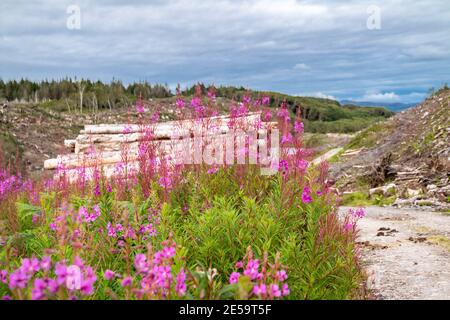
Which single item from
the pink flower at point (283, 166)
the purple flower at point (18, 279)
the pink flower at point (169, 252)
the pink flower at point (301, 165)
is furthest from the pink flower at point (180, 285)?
the pink flower at point (301, 165)

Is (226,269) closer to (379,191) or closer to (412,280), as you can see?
(412,280)

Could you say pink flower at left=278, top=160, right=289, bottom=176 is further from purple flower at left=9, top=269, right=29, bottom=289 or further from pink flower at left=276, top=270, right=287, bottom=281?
purple flower at left=9, top=269, right=29, bottom=289

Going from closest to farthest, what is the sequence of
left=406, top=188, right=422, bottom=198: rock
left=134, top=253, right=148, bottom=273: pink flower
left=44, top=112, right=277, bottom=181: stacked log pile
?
left=134, top=253, right=148, bottom=273: pink flower
left=44, top=112, right=277, bottom=181: stacked log pile
left=406, top=188, right=422, bottom=198: rock

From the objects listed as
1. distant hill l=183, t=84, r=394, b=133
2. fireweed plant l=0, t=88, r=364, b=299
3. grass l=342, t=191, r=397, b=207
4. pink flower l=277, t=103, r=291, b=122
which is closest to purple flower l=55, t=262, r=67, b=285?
fireweed plant l=0, t=88, r=364, b=299

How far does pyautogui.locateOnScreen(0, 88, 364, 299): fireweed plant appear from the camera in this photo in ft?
8.88

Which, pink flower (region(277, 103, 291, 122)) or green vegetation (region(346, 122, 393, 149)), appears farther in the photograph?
green vegetation (region(346, 122, 393, 149))

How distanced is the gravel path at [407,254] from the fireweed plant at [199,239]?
73 centimetres

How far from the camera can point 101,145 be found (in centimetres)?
1717

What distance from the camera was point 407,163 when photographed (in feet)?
48.0

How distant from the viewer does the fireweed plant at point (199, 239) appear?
8.88ft

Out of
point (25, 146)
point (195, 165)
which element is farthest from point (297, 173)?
point (25, 146)

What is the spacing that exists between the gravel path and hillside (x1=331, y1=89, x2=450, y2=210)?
2012 millimetres

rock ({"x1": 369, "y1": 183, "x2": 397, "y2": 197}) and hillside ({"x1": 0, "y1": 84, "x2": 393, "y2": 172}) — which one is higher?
hillside ({"x1": 0, "y1": 84, "x2": 393, "y2": 172})
